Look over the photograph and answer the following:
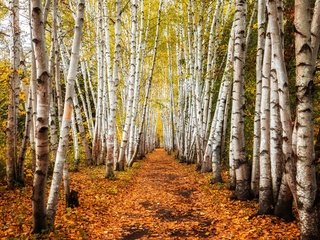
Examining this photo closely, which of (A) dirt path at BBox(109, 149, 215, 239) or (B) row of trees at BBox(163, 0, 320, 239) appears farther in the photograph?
(A) dirt path at BBox(109, 149, 215, 239)

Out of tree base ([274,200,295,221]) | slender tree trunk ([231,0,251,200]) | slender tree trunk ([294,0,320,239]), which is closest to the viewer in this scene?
slender tree trunk ([294,0,320,239])

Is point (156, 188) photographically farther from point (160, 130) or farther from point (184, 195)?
point (160, 130)

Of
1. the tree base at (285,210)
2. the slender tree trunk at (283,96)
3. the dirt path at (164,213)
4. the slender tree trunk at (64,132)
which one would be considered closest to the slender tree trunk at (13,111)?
the dirt path at (164,213)

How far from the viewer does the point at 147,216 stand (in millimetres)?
8289

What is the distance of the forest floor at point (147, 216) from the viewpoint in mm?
6348

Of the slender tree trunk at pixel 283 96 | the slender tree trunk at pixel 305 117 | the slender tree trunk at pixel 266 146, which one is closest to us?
the slender tree trunk at pixel 305 117

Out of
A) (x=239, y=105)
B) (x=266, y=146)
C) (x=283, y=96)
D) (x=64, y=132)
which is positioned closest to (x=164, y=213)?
(x=266, y=146)

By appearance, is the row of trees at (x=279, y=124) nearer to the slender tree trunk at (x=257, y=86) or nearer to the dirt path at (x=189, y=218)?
the slender tree trunk at (x=257, y=86)

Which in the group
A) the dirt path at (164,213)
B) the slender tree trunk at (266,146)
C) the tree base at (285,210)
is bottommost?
the dirt path at (164,213)

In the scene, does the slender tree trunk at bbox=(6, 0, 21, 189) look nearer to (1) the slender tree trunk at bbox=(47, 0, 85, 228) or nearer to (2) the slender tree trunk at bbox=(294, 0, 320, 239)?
(1) the slender tree trunk at bbox=(47, 0, 85, 228)

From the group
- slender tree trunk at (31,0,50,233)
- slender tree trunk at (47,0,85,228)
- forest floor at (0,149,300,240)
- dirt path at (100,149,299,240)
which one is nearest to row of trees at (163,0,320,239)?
dirt path at (100,149,299,240)

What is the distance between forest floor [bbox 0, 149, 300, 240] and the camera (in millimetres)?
6348

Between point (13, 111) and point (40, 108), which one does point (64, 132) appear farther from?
point (13, 111)

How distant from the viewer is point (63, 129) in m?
6.26
